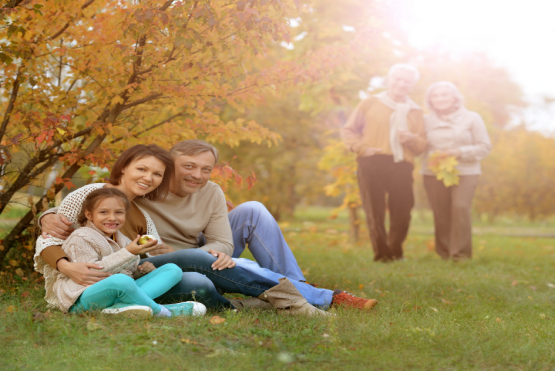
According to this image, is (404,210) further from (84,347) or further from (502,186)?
(502,186)

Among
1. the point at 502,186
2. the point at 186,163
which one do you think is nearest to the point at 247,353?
the point at 186,163

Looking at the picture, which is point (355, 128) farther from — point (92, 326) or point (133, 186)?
point (92, 326)

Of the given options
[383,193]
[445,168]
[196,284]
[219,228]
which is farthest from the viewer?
[383,193]

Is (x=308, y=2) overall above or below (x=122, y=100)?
above

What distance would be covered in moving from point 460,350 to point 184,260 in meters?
1.62

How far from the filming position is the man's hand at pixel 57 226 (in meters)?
2.84

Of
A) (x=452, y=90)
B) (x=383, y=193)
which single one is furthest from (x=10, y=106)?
(x=452, y=90)

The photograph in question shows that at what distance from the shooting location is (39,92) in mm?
3928

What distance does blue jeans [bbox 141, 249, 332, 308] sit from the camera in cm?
302

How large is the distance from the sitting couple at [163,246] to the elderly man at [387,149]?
2921 millimetres

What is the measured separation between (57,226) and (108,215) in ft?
1.01

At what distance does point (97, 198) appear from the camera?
111 inches

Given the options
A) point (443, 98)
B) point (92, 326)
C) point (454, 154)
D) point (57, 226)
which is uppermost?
point (443, 98)

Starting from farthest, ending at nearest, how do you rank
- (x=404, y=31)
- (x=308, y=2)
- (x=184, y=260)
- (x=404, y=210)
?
(x=404, y=31), (x=404, y=210), (x=308, y=2), (x=184, y=260)
